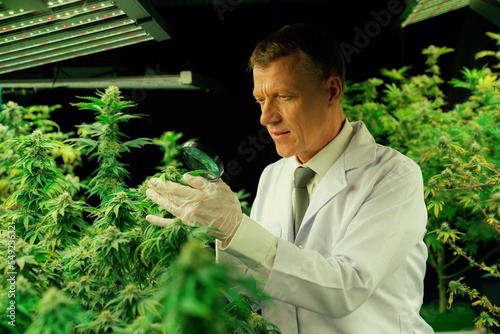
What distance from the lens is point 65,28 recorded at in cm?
232

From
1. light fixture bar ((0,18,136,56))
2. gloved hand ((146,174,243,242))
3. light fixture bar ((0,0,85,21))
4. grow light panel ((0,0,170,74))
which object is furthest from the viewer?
light fixture bar ((0,18,136,56))

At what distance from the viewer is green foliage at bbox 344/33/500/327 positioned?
3.89m

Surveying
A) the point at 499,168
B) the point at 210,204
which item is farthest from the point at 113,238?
the point at 499,168

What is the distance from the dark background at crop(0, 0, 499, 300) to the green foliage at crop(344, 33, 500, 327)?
13 cm

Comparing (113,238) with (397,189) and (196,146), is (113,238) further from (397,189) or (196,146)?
(397,189)

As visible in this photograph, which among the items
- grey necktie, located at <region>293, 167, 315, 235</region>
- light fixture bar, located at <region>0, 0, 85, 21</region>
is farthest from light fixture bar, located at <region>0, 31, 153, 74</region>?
grey necktie, located at <region>293, 167, 315, 235</region>

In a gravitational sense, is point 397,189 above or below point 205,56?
Result: below

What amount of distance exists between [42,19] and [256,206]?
992 millimetres

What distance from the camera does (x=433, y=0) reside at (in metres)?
3.93

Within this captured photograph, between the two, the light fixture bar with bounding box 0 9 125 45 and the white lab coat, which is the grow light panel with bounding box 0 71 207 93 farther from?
the white lab coat

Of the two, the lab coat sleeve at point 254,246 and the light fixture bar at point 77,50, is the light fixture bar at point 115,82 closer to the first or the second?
the light fixture bar at point 77,50

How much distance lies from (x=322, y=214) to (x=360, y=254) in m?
0.31

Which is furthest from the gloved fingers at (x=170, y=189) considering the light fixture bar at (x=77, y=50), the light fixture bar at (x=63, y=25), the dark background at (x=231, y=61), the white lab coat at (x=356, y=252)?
the dark background at (x=231, y=61)

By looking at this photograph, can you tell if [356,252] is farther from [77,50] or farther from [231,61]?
[231,61]
